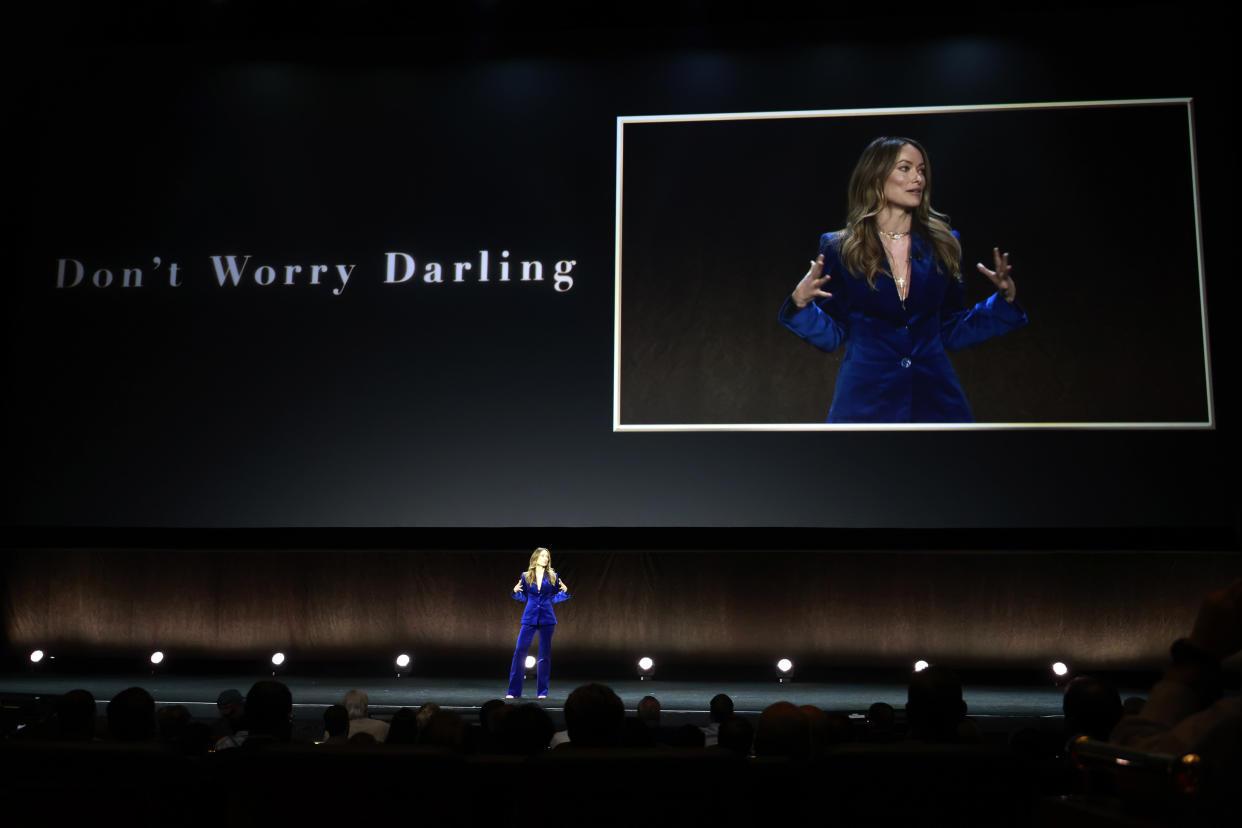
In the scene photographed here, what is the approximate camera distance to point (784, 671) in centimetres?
853

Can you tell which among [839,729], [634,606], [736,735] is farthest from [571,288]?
[736,735]

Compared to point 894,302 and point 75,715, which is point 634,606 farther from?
point 75,715

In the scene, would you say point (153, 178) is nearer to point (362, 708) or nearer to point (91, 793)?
point (362, 708)

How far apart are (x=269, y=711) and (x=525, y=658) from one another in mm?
5095

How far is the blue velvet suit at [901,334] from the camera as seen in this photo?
7.65 metres

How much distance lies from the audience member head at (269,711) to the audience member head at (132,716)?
0.22m

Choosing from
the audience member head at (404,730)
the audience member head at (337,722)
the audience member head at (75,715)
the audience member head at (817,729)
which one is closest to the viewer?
the audience member head at (817,729)

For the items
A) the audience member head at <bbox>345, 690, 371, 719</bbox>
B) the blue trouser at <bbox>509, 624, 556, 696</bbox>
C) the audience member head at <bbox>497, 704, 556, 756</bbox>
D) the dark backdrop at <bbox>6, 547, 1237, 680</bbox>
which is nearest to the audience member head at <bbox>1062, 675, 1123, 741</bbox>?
the audience member head at <bbox>497, 704, 556, 756</bbox>

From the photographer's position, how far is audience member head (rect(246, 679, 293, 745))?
8.01 feet

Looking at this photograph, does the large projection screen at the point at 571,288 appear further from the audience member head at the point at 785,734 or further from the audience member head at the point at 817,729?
the audience member head at the point at 785,734

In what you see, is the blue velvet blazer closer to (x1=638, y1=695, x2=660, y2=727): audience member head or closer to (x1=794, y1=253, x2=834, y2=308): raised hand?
(x1=794, y1=253, x2=834, y2=308): raised hand

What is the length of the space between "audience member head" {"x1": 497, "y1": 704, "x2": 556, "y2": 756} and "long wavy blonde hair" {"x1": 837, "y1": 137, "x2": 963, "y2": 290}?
6208mm

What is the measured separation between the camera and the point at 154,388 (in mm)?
8133

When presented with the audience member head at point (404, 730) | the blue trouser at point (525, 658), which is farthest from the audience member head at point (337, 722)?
the blue trouser at point (525, 658)
